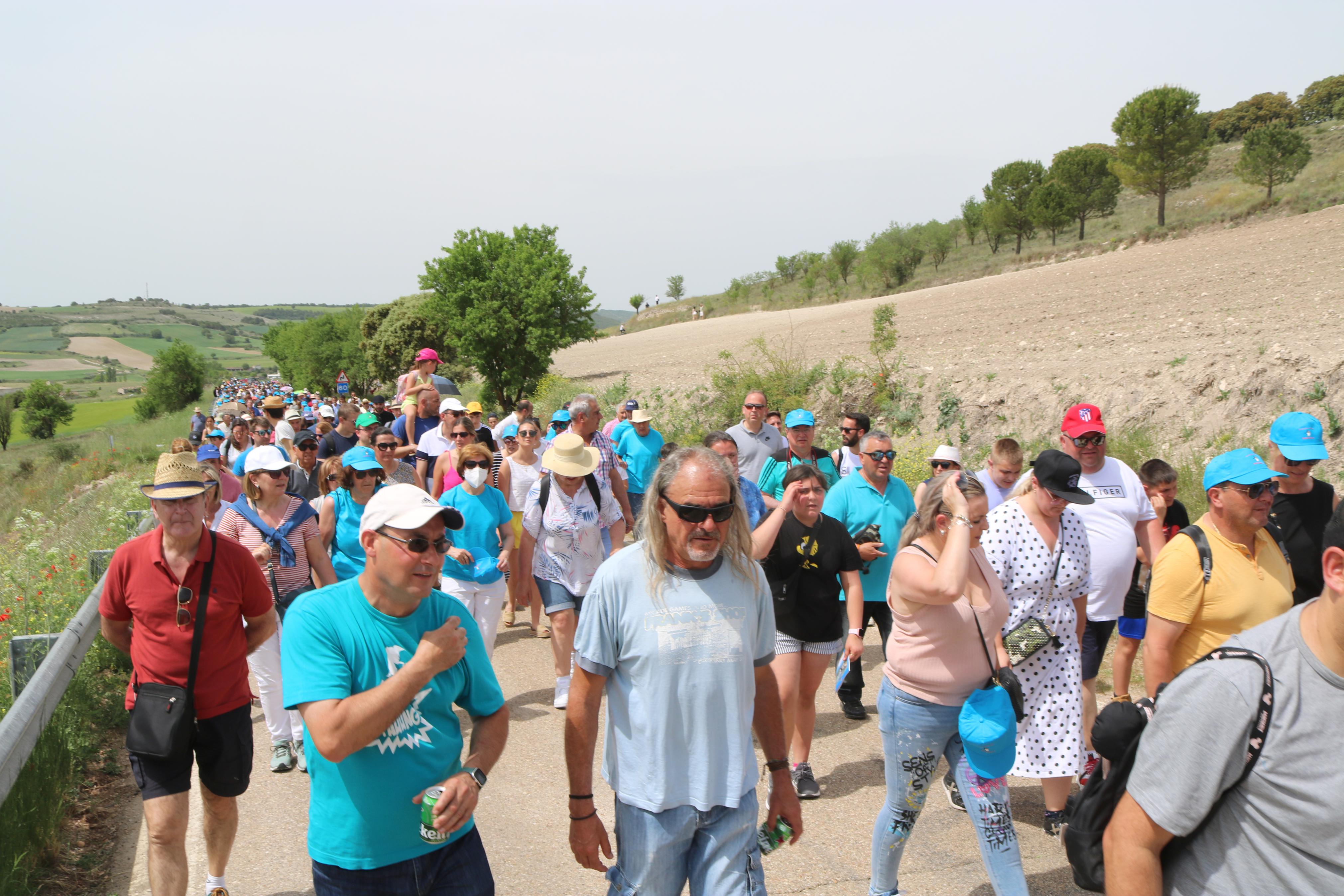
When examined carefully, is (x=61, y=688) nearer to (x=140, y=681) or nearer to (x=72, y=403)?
(x=140, y=681)

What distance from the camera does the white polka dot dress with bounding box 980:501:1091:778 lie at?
434cm

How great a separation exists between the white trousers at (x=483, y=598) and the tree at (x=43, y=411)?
3592 inches

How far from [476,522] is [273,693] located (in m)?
1.67

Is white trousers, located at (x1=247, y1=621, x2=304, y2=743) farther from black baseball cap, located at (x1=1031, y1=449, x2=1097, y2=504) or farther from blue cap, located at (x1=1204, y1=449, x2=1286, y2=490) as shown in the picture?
blue cap, located at (x1=1204, y1=449, x2=1286, y2=490)

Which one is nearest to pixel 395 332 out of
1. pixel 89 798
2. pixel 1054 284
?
pixel 1054 284

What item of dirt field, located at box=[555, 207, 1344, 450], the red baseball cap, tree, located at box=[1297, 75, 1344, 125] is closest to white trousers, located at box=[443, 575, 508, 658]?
the red baseball cap

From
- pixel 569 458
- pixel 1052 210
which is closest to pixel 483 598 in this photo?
pixel 569 458

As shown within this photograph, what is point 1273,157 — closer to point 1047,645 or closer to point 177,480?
point 1047,645

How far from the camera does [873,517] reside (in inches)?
241

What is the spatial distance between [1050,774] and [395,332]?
5596 centimetres

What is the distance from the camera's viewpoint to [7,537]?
89.4ft

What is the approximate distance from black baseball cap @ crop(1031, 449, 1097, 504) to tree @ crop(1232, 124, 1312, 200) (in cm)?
4705

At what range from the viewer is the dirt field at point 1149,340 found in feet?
36.9

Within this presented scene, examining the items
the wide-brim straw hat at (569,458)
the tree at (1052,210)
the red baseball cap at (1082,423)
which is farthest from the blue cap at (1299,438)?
the tree at (1052,210)
